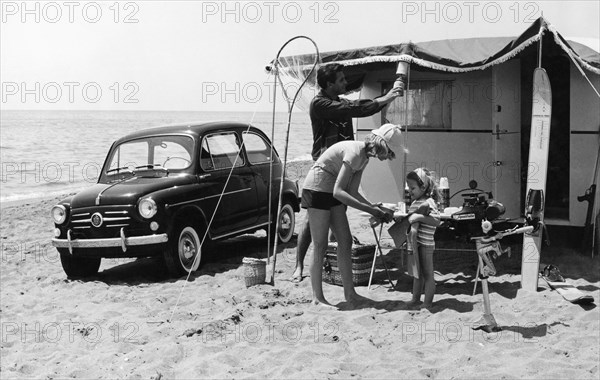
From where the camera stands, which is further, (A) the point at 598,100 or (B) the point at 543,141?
(A) the point at 598,100

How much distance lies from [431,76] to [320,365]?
503cm

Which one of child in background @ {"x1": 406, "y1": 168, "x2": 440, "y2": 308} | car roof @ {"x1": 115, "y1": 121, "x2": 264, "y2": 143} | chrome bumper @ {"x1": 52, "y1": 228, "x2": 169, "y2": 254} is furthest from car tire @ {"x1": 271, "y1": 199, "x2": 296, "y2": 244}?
child in background @ {"x1": 406, "y1": 168, "x2": 440, "y2": 308}

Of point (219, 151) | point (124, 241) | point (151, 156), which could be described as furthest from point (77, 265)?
point (219, 151)

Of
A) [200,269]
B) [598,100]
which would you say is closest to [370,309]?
[200,269]

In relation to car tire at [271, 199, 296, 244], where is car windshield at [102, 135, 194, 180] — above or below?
above

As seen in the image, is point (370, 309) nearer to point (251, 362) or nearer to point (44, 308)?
point (251, 362)

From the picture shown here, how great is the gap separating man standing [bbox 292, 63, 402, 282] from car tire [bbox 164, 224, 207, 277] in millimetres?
1361

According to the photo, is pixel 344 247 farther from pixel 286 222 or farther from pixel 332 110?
pixel 286 222

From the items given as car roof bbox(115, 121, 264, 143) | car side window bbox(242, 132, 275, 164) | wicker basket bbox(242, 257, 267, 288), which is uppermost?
car roof bbox(115, 121, 264, 143)

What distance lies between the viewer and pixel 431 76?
30.0ft

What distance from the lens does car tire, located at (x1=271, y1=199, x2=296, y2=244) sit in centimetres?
1027

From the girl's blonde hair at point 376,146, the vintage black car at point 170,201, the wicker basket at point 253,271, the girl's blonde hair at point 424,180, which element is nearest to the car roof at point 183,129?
the vintage black car at point 170,201

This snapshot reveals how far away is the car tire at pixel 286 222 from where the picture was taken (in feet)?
33.7

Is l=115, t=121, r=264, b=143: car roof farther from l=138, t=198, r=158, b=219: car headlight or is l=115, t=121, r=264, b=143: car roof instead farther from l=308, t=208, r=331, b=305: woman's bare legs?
l=308, t=208, r=331, b=305: woman's bare legs
